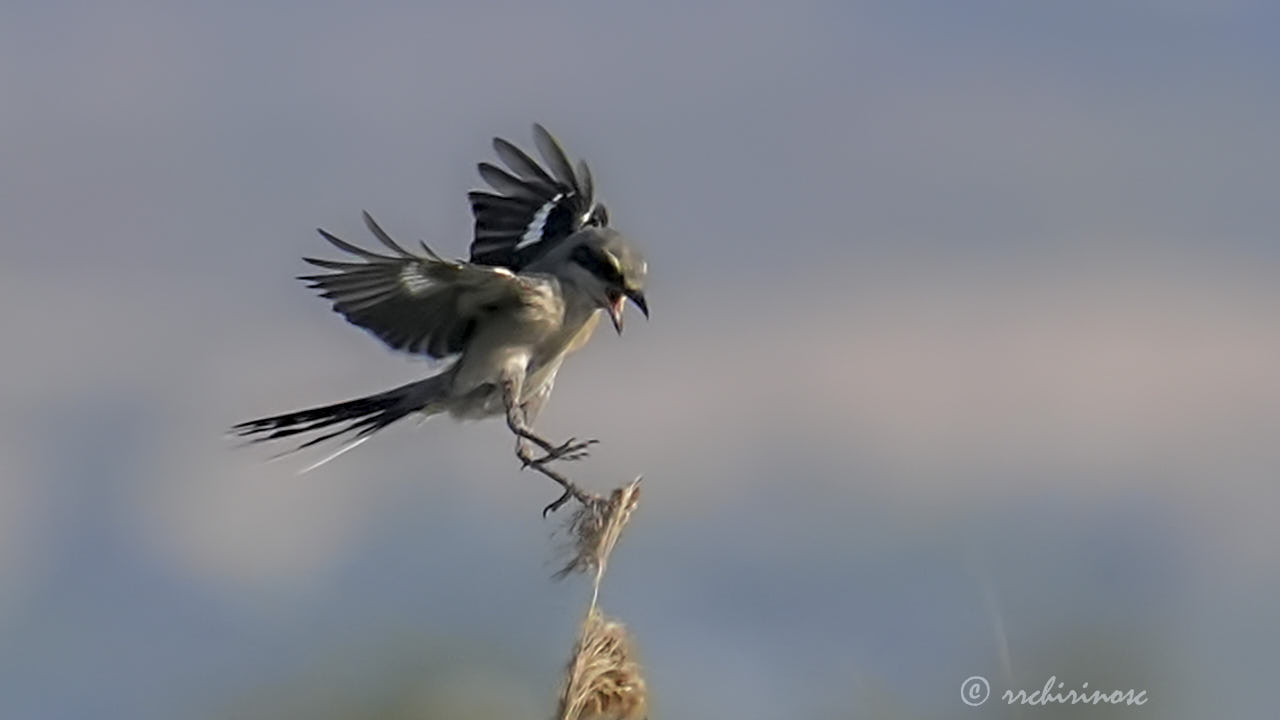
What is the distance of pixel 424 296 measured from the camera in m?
5.76

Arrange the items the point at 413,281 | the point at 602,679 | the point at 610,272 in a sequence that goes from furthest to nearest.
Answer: the point at 610,272, the point at 413,281, the point at 602,679

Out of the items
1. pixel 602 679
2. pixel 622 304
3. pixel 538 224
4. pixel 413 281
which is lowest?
pixel 602 679

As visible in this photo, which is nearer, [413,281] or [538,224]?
[413,281]

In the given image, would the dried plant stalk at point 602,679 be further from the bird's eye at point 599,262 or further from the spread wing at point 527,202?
the spread wing at point 527,202

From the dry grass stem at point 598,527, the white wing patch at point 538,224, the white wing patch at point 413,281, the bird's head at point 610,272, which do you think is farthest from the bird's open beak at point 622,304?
the dry grass stem at point 598,527

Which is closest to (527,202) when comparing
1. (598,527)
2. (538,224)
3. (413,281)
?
(538,224)

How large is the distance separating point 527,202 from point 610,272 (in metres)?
1.22

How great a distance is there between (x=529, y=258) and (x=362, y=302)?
1182mm

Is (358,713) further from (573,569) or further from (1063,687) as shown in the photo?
(573,569)

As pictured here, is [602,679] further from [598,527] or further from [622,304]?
[622,304]

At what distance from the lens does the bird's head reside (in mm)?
5887

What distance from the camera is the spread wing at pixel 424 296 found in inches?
215

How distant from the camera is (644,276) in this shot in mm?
5984

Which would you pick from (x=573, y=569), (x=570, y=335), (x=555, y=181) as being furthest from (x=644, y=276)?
(x=573, y=569)
